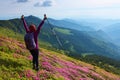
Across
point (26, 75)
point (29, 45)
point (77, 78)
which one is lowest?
point (77, 78)

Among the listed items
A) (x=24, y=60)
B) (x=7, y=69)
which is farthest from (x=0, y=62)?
(x=24, y=60)

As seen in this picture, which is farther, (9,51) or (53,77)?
(9,51)

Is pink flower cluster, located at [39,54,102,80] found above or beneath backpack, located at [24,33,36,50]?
beneath

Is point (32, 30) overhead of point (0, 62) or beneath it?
overhead

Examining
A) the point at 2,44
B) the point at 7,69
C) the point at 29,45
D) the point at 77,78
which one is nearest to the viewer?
the point at 29,45

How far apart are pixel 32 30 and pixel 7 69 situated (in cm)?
443

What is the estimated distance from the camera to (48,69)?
2738 cm

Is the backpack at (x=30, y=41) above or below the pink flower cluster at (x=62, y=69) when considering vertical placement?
above

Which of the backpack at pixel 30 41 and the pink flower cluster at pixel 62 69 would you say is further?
the pink flower cluster at pixel 62 69

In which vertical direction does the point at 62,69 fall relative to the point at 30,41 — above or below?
below

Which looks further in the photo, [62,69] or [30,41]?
[62,69]

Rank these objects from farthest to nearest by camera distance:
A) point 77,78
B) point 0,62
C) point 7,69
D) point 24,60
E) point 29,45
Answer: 1. point 77,78
2. point 24,60
3. point 0,62
4. point 7,69
5. point 29,45

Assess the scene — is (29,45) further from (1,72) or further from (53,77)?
(53,77)

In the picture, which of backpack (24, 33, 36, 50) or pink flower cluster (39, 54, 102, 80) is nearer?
backpack (24, 33, 36, 50)
